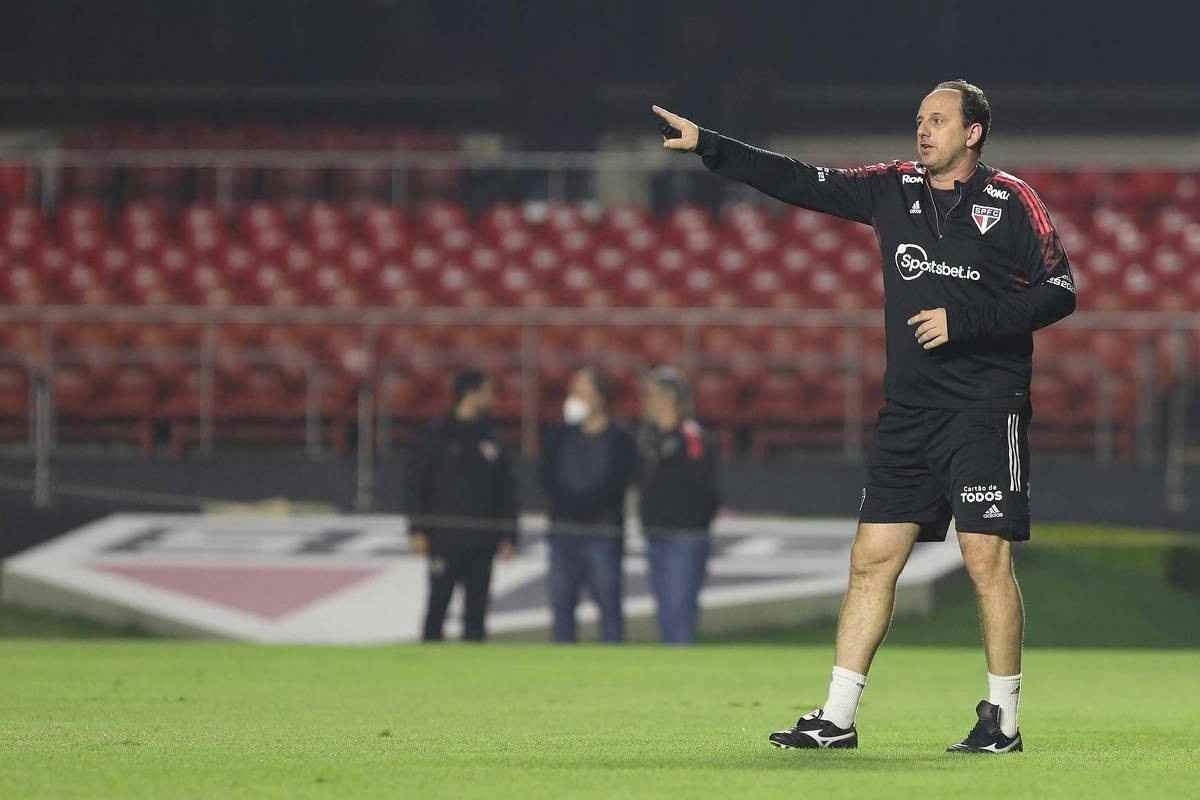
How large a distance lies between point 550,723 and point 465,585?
519cm

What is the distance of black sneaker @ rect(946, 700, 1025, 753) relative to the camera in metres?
5.09

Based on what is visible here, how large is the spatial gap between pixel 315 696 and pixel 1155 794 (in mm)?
3148

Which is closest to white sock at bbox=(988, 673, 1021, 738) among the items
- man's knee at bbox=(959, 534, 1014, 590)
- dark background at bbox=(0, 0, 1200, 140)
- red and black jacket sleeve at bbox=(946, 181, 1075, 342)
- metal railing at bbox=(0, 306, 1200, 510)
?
man's knee at bbox=(959, 534, 1014, 590)

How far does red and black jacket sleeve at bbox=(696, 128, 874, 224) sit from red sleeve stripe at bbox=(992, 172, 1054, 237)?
13.6 inches

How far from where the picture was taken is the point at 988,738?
5.10 metres

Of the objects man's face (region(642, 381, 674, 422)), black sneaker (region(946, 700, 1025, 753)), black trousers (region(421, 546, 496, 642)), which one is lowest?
black trousers (region(421, 546, 496, 642))

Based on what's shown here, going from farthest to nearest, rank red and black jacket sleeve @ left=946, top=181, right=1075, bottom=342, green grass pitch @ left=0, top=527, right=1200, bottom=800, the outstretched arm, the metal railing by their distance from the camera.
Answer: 1. the metal railing
2. the outstretched arm
3. red and black jacket sleeve @ left=946, top=181, right=1075, bottom=342
4. green grass pitch @ left=0, top=527, right=1200, bottom=800

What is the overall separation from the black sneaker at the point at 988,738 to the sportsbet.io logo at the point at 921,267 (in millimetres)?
1073

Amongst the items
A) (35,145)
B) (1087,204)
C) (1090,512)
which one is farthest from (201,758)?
(35,145)

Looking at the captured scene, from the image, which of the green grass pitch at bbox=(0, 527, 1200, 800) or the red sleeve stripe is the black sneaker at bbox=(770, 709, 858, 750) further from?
the red sleeve stripe

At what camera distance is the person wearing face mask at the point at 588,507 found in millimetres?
10992

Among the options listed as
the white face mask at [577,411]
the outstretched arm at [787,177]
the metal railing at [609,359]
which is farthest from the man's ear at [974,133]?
the metal railing at [609,359]

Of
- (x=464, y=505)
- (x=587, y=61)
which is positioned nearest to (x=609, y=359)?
(x=464, y=505)

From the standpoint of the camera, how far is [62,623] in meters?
11.4
